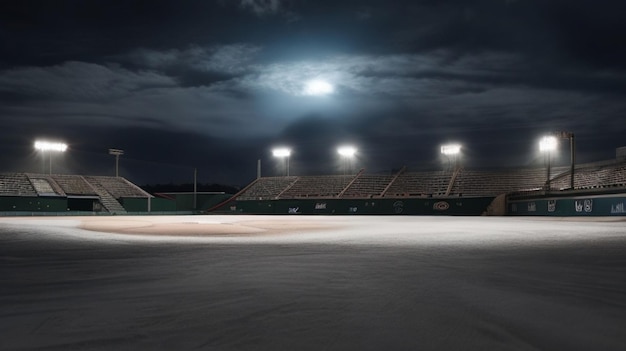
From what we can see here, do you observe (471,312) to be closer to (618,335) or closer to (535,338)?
(535,338)

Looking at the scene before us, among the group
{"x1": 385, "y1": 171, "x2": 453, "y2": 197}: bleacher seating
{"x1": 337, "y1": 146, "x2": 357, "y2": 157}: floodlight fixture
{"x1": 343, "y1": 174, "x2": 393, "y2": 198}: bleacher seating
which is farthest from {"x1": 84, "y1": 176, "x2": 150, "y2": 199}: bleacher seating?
{"x1": 385, "y1": 171, "x2": 453, "y2": 197}: bleacher seating

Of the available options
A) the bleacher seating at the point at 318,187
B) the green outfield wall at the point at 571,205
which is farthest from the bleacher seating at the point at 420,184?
the green outfield wall at the point at 571,205

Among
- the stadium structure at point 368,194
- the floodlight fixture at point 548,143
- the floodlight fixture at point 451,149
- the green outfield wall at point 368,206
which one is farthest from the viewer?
the floodlight fixture at point 451,149

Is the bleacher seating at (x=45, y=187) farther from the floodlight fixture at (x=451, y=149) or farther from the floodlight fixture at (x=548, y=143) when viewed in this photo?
the floodlight fixture at (x=548, y=143)

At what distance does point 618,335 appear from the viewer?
4.05m

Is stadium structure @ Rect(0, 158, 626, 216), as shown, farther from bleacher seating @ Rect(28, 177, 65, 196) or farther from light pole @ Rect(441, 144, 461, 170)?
light pole @ Rect(441, 144, 461, 170)

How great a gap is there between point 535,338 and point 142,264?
23.3ft

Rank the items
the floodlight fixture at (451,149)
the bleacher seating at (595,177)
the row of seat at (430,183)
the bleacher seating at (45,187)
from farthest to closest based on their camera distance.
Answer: the floodlight fixture at (451,149), the bleacher seating at (45,187), the row of seat at (430,183), the bleacher seating at (595,177)

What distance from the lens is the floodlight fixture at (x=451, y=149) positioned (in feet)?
212

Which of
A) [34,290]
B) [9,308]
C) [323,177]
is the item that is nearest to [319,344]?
[9,308]

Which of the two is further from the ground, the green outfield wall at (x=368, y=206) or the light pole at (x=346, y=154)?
the light pole at (x=346, y=154)

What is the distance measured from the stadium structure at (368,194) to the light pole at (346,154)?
4778mm

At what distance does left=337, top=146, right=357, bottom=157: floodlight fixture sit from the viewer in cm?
7138

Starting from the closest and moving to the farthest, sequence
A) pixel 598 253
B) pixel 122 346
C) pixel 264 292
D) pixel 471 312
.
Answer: pixel 122 346 → pixel 471 312 → pixel 264 292 → pixel 598 253
